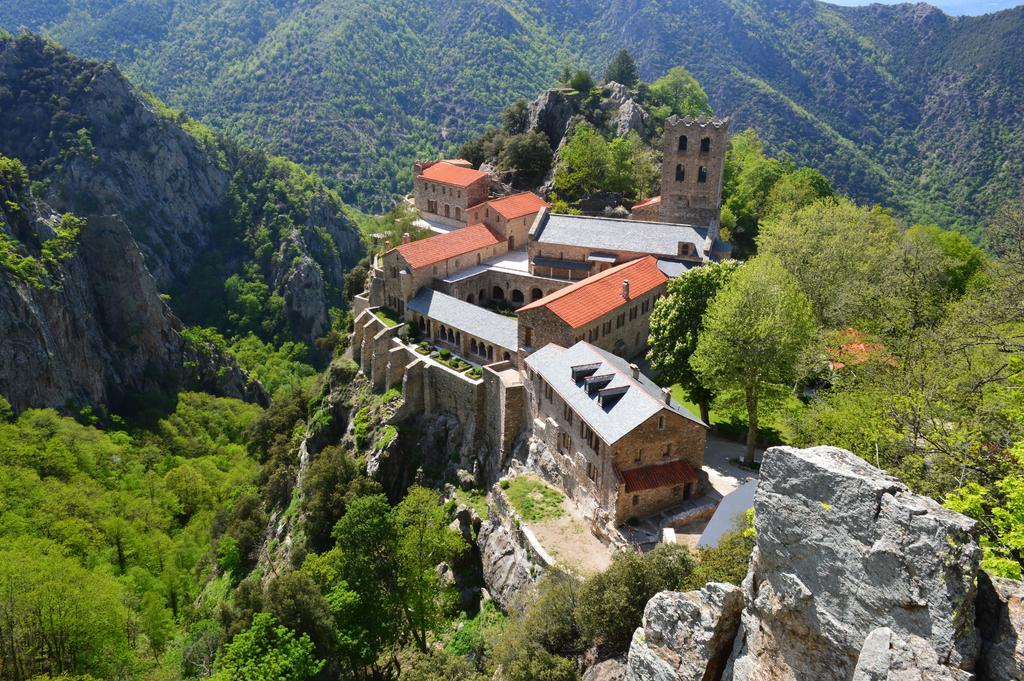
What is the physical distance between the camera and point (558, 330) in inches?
1635

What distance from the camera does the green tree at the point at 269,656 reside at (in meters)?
29.3

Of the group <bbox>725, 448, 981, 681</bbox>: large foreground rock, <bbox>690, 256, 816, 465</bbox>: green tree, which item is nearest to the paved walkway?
<bbox>690, 256, 816, 465</bbox>: green tree

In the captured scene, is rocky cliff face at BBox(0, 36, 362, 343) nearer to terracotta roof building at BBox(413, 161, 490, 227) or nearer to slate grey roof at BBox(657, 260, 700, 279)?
terracotta roof building at BBox(413, 161, 490, 227)

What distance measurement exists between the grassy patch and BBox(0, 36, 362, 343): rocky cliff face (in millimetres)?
79068

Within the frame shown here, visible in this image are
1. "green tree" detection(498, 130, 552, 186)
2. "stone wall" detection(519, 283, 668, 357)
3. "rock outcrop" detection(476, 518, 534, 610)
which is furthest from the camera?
"green tree" detection(498, 130, 552, 186)

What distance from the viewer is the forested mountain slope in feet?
378

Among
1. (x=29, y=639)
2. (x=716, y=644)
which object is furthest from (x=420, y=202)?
(x=716, y=644)

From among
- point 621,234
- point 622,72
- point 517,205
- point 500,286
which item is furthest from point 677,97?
point 500,286

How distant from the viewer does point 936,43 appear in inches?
5300

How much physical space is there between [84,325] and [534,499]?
214ft

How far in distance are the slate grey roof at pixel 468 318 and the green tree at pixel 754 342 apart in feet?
41.5

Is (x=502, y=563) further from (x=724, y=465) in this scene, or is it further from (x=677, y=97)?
(x=677, y=97)

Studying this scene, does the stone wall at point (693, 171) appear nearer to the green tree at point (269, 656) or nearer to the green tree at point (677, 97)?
the green tree at point (677, 97)

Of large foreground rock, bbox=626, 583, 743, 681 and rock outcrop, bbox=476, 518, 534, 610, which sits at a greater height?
large foreground rock, bbox=626, 583, 743, 681
